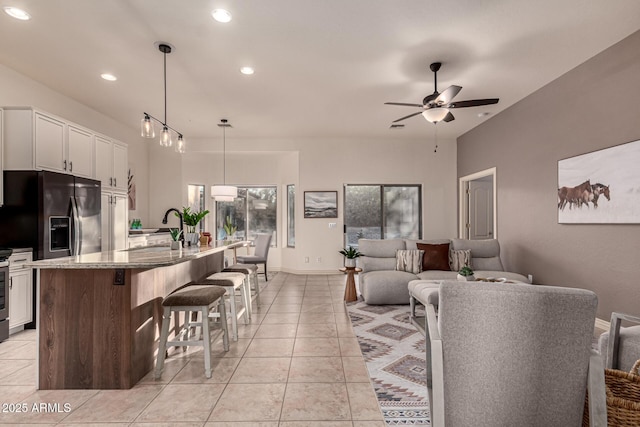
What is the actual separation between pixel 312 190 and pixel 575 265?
4.48 metres

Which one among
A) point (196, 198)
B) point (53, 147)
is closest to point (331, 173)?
point (196, 198)

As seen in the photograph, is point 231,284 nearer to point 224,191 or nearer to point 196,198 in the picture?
point 224,191

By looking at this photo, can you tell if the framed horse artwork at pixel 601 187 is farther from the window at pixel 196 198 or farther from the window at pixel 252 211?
the window at pixel 196 198

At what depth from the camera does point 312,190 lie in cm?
684

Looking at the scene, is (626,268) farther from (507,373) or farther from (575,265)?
(507,373)

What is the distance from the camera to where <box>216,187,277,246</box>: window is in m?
7.54

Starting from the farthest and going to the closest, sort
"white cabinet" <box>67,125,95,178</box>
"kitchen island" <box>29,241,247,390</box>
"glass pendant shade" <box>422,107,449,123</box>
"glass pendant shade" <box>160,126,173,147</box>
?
"white cabinet" <box>67,125,95,178</box>, "glass pendant shade" <box>422,107,449,123</box>, "glass pendant shade" <box>160,126,173,147</box>, "kitchen island" <box>29,241,247,390</box>

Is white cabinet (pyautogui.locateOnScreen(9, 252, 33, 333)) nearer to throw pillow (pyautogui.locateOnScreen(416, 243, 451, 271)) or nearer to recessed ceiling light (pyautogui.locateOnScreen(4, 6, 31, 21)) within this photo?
recessed ceiling light (pyautogui.locateOnScreen(4, 6, 31, 21))

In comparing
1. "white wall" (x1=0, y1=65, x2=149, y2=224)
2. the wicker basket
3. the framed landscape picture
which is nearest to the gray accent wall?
the wicker basket

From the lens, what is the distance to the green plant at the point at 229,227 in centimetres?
732

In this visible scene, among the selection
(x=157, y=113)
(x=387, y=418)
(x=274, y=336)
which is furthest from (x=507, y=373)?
(x=157, y=113)

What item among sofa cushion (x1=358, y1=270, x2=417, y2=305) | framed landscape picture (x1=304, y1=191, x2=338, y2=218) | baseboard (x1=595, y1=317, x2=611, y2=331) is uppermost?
framed landscape picture (x1=304, y1=191, x2=338, y2=218)

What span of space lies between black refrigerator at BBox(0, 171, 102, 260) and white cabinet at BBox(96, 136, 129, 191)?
91 cm

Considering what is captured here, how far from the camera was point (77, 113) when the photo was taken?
4.79 m
